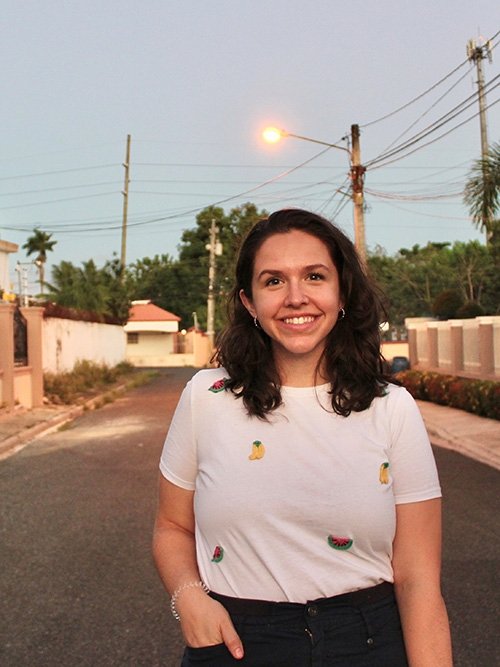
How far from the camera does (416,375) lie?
69.4 feet

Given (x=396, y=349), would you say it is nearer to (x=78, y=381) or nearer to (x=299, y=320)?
(x=78, y=381)

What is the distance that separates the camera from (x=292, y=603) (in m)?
1.80

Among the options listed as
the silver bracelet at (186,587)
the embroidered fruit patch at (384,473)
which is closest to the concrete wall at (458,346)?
the embroidered fruit patch at (384,473)

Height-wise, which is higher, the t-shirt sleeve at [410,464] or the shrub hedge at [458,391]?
the t-shirt sleeve at [410,464]

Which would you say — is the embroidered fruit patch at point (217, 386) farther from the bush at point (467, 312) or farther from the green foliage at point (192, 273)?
the green foliage at point (192, 273)

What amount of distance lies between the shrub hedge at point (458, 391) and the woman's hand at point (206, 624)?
11002mm

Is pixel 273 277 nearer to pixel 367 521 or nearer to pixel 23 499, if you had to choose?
pixel 367 521

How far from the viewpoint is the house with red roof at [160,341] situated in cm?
5519

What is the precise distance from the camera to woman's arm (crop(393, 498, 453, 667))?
5.82 feet

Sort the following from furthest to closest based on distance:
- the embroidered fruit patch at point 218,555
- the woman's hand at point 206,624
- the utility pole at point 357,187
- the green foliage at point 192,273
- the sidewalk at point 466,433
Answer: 1. the green foliage at point 192,273
2. the utility pole at point 357,187
3. the sidewalk at point 466,433
4. the embroidered fruit patch at point 218,555
5. the woman's hand at point 206,624

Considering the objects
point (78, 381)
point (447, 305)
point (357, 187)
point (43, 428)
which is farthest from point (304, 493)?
point (78, 381)

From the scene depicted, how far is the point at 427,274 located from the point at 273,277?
46981 mm

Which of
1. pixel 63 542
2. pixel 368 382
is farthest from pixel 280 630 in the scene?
pixel 63 542

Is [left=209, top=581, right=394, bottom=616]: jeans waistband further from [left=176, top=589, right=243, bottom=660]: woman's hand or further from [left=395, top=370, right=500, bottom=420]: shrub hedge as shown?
[left=395, top=370, right=500, bottom=420]: shrub hedge
